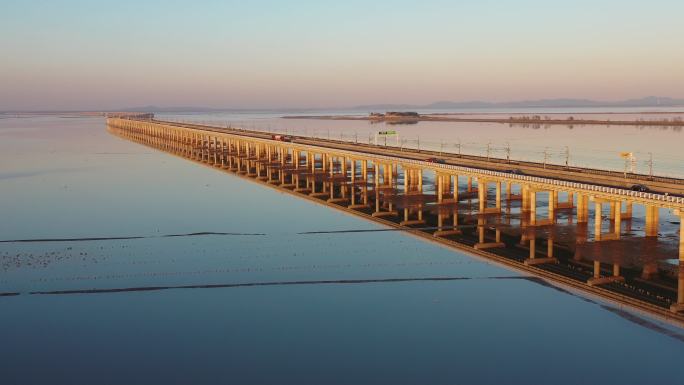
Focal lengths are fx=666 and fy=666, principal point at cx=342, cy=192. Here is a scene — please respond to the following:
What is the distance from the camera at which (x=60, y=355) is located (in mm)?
25656

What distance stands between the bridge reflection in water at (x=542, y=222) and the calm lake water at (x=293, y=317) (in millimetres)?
2340

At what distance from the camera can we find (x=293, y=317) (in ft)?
96.5

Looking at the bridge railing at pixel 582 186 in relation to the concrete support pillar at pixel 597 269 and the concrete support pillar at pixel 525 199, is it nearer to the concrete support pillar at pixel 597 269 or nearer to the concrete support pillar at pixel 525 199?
the concrete support pillar at pixel 525 199

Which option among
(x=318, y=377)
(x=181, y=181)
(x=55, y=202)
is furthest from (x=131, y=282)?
(x=181, y=181)

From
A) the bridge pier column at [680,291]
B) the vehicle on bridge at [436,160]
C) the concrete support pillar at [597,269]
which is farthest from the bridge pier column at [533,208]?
the vehicle on bridge at [436,160]

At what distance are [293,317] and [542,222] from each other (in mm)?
→ 25091

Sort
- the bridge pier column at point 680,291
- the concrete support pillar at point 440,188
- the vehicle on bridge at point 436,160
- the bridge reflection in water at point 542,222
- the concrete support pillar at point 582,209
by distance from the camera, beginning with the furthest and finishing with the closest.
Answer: the vehicle on bridge at point 436,160, the concrete support pillar at point 440,188, the concrete support pillar at point 582,209, the bridge reflection in water at point 542,222, the bridge pier column at point 680,291

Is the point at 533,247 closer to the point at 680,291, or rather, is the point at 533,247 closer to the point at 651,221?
the point at 651,221

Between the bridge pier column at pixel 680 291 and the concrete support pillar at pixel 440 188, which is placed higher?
the concrete support pillar at pixel 440 188

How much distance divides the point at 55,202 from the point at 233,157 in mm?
49854

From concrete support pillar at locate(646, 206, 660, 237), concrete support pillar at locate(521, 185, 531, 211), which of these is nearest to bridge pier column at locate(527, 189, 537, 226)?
concrete support pillar at locate(521, 185, 531, 211)

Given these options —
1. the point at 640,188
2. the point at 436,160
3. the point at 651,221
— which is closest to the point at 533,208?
the point at 640,188

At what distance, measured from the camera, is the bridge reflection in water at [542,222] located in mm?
33156

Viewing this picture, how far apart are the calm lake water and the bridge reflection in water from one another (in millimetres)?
2340
